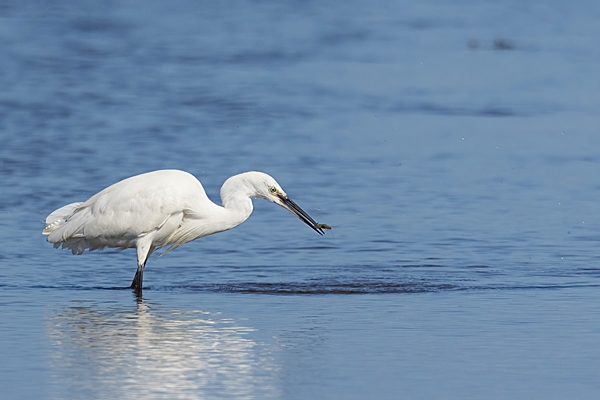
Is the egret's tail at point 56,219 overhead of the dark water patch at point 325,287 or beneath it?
overhead

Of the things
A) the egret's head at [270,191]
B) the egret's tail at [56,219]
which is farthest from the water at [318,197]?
the egret's head at [270,191]

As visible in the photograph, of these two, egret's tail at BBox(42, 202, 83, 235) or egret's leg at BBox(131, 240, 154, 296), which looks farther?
egret's tail at BBox(42, 202, 83, 235)

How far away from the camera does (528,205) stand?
47.8ft

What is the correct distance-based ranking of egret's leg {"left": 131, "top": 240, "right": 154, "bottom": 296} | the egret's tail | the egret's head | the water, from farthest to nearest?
1. the egret's tail
2. the egret's head
3. egret's leg {"left": 131, "top": 240, "right": 154, "bottom": 296}
4. the water

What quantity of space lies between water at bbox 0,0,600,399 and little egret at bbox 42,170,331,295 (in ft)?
1.21

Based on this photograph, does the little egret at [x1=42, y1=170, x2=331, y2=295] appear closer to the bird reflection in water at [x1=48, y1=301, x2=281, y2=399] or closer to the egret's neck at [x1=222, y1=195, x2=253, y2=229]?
the egret's neck at [x1=222, y1=195, x2=253, y2=229]

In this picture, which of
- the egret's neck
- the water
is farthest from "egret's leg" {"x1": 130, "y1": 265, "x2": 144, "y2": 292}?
the egret's neck

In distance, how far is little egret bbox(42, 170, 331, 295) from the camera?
433 inches

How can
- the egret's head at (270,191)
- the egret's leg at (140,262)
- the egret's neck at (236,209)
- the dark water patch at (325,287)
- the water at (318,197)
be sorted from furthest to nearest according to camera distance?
the egret's neck at (236,209) < the egret's head at (270,191) < the egret's leg at (140,262) < the dark water patch at (325,287) < the water at (318,197)

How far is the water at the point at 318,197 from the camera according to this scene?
773cm

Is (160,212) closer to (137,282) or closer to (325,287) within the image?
(137,282)

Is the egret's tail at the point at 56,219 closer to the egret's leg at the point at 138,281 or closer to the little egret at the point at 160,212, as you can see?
the little egret at the point at 160,212

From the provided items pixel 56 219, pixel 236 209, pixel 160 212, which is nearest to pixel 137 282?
pixel 160 212

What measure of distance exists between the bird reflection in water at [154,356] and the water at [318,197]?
0.09 ft
